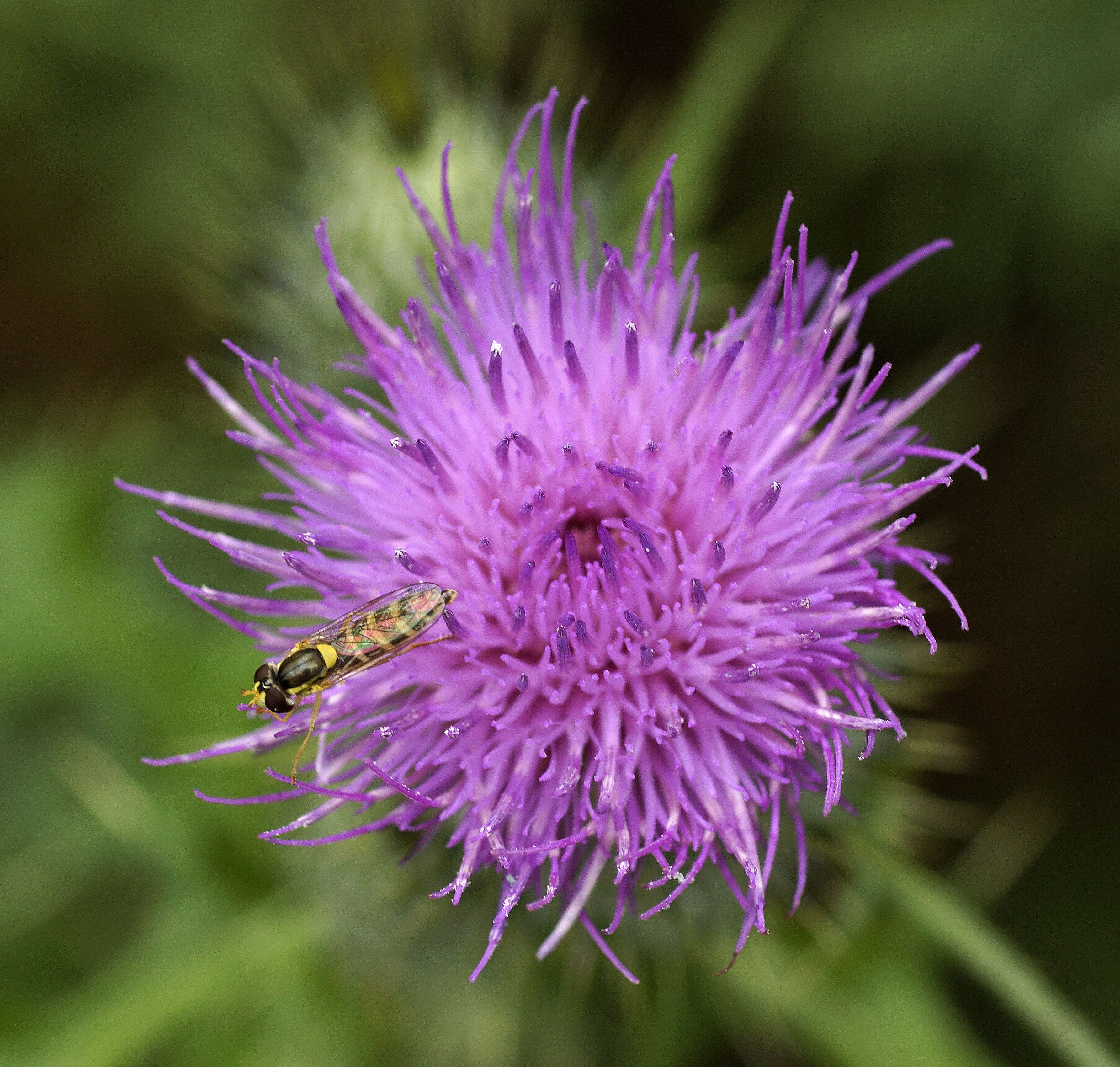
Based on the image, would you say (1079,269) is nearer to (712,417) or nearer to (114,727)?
(712,417)

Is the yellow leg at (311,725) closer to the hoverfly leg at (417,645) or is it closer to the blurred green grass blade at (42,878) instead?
the hoverfly leg at (417,645)

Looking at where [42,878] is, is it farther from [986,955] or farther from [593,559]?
[986,955]

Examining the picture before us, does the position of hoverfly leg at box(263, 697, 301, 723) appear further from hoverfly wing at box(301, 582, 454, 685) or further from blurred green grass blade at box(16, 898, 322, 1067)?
blurred green grass blade at box(16, 898, 322, 1067)

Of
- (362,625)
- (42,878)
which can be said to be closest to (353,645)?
(362,625)

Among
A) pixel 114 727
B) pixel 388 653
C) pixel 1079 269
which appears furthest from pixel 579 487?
pixel 1079 269

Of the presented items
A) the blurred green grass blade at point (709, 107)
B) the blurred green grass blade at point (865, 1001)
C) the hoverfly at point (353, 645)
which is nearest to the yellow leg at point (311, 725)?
the hoverfly at point (353, 645)

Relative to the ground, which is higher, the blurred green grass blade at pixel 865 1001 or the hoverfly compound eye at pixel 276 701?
the hoverfly compound eye at pixel 276 701

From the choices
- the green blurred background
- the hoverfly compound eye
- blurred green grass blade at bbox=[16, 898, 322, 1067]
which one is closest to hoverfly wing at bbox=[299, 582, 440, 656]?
the hoverfly compound eye

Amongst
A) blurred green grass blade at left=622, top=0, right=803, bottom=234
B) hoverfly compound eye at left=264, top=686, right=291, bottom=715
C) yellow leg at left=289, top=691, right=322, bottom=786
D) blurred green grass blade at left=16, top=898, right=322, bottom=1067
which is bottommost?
blurred green grass blade at left=16, top=898, right=322, bottom=1067
